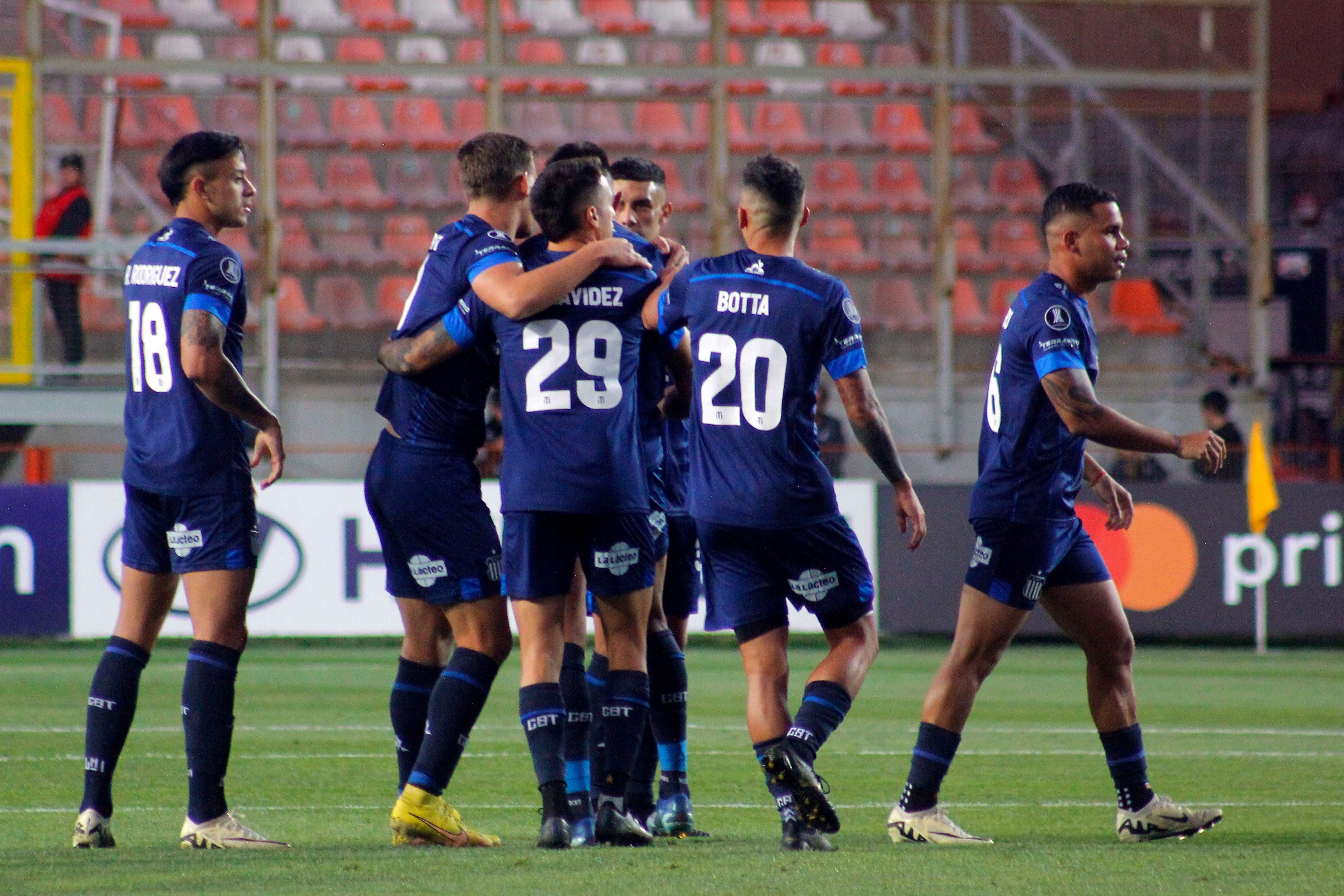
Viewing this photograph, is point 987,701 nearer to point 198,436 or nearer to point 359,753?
point 359,753

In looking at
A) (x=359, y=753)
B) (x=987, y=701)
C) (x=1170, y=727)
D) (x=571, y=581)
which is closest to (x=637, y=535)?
(x=571, y=581)

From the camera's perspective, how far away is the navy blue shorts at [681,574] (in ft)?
19.5

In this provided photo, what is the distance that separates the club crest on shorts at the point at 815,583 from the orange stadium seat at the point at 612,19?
14.8 m

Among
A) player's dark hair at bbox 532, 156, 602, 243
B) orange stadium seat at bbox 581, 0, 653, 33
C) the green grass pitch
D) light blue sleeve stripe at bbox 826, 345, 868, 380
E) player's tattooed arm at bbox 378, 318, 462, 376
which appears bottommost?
the green grass pitch

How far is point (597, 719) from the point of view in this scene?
5625 millimetres

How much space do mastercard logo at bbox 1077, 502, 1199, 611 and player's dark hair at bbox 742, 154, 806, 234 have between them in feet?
28.3

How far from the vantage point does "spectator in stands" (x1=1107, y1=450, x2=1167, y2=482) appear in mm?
13906

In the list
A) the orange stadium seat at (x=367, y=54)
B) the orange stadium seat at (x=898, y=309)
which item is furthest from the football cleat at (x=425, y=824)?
the orange stadium seat at (x=367, y=54)

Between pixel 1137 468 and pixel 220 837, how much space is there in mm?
10246

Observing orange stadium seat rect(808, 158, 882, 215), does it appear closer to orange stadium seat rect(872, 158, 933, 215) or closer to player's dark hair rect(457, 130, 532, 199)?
orange stadium seat rect(872, 158, 933, 215)

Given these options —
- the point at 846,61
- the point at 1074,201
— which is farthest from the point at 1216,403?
the point at 1074,201

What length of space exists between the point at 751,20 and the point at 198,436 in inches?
593

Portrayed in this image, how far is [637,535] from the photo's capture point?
5035 mm

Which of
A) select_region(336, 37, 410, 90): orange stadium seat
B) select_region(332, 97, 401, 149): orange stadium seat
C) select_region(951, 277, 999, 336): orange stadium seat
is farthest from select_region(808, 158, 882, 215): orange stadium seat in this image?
select_region(336, 37, 410, 90): orange stadium seat
